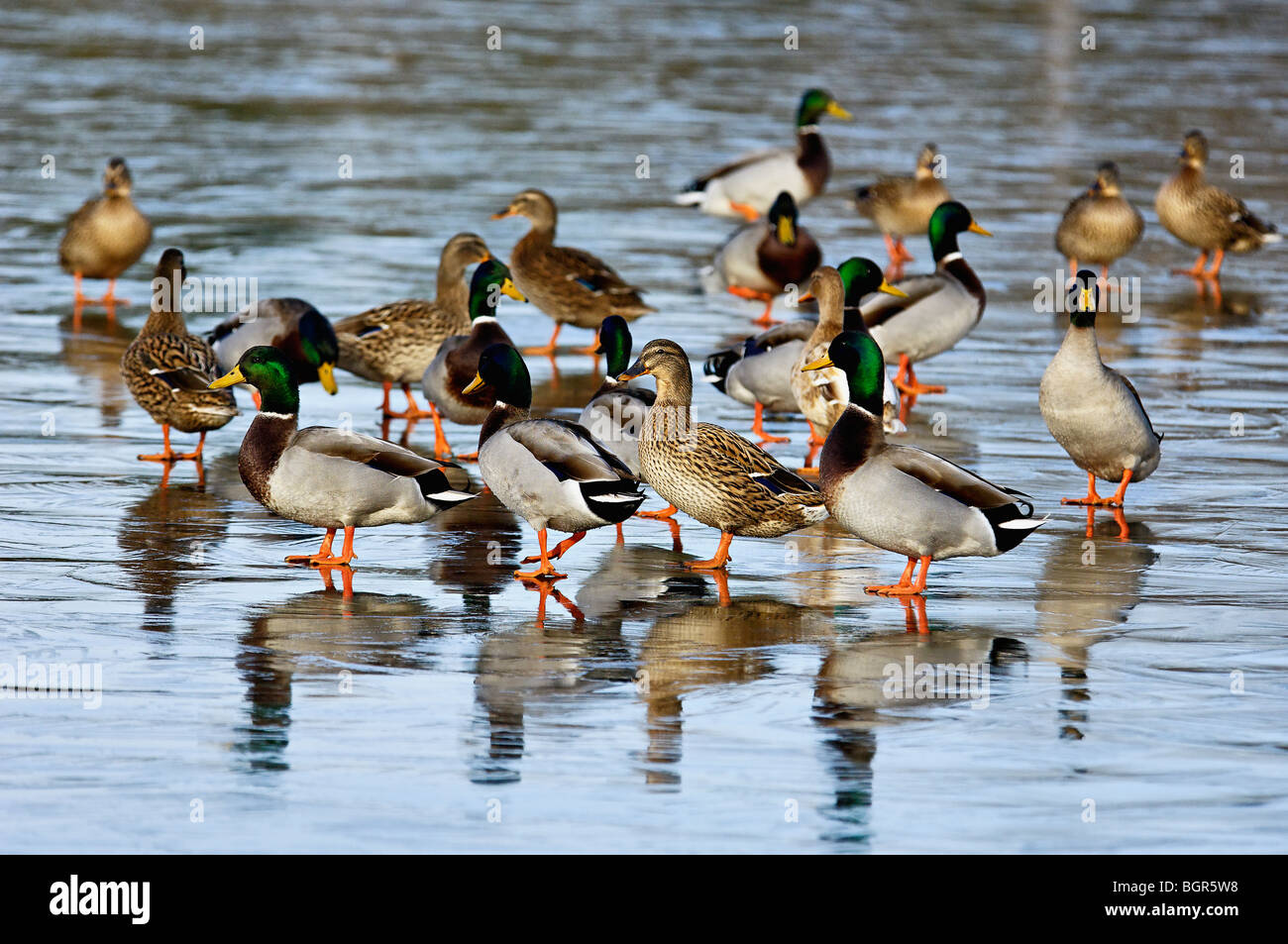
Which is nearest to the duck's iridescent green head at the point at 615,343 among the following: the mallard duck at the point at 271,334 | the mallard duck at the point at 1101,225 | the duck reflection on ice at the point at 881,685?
the mallard duck at the point at 271,334

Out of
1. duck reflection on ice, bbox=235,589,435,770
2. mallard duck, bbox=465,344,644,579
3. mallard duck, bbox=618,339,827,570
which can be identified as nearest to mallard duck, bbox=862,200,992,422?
mallard duck, bbox=618,339,827,570

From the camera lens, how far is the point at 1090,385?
8805 mm

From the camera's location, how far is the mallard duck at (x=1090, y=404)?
879 cm

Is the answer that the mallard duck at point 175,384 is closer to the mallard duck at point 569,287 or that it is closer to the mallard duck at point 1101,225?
the mallard duck at point 569,287

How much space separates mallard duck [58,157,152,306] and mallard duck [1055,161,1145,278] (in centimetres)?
725

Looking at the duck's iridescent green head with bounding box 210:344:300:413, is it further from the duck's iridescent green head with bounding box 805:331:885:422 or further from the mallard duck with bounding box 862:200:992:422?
the mallard duck with bounding box 862:200:992:422

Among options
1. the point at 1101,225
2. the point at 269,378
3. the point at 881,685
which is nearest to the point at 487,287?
the point at 269,378

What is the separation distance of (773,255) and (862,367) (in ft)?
19.8

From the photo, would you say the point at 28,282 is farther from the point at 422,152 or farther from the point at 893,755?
the point at 893,755

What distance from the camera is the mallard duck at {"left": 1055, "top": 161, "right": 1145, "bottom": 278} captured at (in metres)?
14.8

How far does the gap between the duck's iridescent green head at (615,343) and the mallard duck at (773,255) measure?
450 centimetres

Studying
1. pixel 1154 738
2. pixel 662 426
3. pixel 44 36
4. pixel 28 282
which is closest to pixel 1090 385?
pixel 662 426

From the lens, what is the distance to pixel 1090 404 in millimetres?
8797
